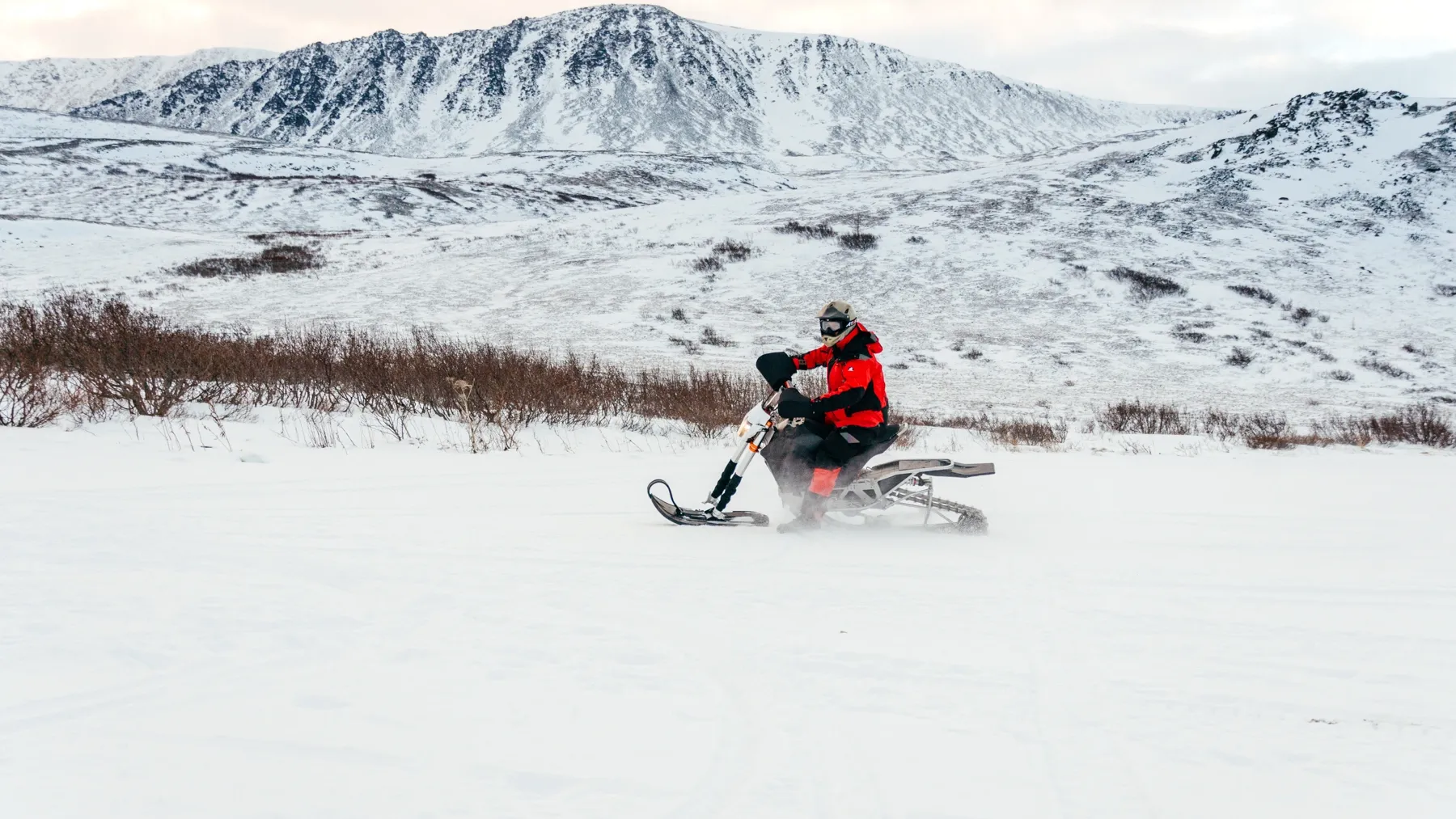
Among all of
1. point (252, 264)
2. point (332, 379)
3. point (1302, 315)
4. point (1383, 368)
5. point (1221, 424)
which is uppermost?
point (252, 264)

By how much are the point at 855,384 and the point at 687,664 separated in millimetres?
2655

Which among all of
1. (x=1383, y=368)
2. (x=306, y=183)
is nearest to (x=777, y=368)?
(x=1383, y=368)

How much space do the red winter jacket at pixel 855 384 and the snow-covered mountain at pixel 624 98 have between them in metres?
124

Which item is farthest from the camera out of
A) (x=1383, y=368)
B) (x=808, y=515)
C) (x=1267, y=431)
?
(x=1383, y=368)

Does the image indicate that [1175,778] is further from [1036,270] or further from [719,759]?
[1036,270]

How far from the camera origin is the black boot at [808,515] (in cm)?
532

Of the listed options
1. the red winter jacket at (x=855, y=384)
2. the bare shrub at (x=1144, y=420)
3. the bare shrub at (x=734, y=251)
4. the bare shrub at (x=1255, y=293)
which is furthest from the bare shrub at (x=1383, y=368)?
the red winter jacket at (x=855, y=384)

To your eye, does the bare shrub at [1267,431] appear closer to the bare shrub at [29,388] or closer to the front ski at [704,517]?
the front ski at [704,517]

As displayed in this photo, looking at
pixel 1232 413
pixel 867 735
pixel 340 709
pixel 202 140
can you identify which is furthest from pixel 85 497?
pixel 202 140

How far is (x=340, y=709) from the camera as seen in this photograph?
96.8 inches

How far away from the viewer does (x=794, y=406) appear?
4.98 metres

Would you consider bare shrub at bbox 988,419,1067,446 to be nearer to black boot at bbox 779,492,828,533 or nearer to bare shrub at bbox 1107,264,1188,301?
black boot at bbox 779,492,828,533

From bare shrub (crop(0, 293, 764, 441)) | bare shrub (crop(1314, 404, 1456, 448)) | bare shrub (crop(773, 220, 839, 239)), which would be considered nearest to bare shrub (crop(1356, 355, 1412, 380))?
bare shrub (crop(1314, 404, 1456, 448))

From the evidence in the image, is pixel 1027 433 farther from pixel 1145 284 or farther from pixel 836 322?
pixel 1145 284
